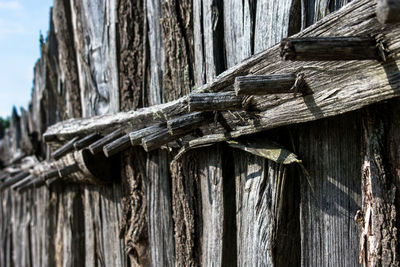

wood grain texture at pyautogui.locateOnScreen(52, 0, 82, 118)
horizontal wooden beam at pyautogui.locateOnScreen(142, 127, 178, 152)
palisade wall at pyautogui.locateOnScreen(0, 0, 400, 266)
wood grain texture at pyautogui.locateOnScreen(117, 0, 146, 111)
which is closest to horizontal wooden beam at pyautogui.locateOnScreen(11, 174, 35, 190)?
palisade wall at pyautogui.locateOnScreen(0, 0, 400, 266)

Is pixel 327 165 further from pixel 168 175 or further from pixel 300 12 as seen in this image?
pixel 168 175

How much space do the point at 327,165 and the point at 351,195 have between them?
123 mm

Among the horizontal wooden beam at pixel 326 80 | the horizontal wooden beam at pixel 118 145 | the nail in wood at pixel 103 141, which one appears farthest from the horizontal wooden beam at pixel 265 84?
the nail in wood at pixel 103 141

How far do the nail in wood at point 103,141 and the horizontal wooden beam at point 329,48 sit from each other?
136 cm

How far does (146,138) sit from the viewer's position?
1.82m

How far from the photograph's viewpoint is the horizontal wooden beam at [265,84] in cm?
128

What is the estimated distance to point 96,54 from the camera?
2.64 m

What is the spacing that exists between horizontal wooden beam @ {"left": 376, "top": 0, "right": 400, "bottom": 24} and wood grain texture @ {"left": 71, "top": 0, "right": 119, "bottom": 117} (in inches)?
66.9

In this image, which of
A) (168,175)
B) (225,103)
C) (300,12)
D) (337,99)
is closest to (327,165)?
(337,99)

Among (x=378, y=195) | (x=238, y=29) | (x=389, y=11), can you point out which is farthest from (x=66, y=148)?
Result: (x=389, y=11)

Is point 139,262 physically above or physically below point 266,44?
below

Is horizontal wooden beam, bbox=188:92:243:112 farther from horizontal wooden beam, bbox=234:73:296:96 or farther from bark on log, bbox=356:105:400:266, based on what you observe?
bark on log, bbox=356:105:400:266

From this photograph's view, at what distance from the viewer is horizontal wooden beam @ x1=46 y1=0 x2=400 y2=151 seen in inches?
43.4

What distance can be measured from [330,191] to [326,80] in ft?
1.28
